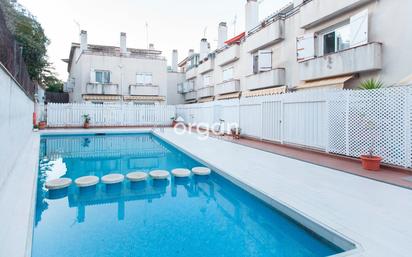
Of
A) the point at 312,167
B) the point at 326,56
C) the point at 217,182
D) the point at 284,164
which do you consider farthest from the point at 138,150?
the point at 326,56

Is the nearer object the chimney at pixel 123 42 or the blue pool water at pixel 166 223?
the blue pool water at pixel 166 223

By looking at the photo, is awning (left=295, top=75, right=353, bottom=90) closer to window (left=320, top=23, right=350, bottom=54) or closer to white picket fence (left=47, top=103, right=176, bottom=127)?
window (left=320, top=23, right=350, bottom=54)

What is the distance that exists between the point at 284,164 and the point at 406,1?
25.5 feet

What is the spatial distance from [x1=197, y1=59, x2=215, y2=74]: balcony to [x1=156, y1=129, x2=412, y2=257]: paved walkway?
1891 cm

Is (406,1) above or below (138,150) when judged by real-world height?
above

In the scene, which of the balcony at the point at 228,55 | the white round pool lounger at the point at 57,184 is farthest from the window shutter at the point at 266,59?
the white round pool lounger at the point at 57,184

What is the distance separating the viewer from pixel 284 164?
25.3 feet

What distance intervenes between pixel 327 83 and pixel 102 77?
2084cm

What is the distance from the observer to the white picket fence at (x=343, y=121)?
672cm

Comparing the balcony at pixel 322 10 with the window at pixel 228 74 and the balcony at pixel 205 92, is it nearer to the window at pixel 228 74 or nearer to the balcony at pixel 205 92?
the window at pixel 228 74

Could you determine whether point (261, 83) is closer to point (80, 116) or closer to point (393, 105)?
point (393, 105)

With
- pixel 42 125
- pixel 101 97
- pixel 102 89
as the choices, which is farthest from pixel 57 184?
pixel 101 97

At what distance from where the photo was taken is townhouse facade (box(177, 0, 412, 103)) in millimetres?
9680

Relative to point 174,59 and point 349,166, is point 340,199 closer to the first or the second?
point 349,166
